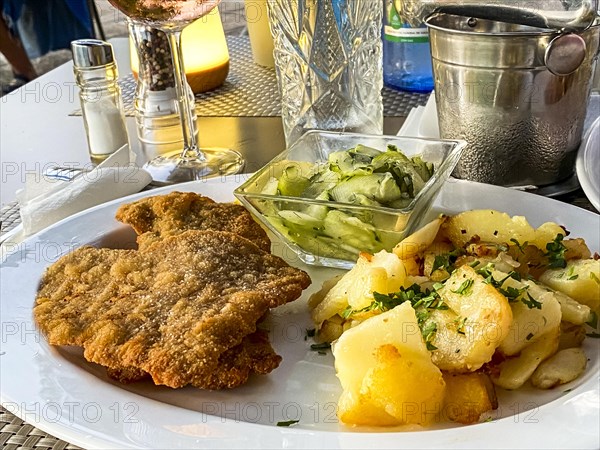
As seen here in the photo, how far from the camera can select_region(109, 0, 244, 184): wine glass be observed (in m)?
1.64

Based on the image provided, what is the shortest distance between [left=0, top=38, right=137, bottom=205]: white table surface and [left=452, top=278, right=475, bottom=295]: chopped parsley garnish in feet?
3.70

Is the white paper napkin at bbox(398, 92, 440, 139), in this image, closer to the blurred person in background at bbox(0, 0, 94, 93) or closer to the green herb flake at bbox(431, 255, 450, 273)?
the green herb flake at bbox(431, 255, 450, 273)

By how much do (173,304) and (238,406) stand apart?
0.66 feet

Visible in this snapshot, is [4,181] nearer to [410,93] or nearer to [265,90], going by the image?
[265,90]

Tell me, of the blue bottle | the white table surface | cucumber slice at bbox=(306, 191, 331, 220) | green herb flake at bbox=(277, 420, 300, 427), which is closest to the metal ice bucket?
cucumber slice at bbox=(306, 191, 331, 220)

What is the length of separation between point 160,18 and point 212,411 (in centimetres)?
107

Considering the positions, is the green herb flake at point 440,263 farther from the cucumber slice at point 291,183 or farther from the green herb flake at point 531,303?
the cucumber slice at point 291,183

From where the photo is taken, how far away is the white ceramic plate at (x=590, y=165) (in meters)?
1.32

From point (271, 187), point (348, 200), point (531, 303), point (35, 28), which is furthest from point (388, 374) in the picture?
point (35, 28)

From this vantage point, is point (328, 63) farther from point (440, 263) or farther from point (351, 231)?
point (440, 263)

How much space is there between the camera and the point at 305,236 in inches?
50.1

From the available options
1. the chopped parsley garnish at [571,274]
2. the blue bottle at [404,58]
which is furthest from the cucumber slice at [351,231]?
the blue bottle at [404,58]

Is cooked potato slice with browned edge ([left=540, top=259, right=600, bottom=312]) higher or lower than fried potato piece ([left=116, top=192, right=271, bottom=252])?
lower

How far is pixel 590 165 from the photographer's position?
1.41 m
